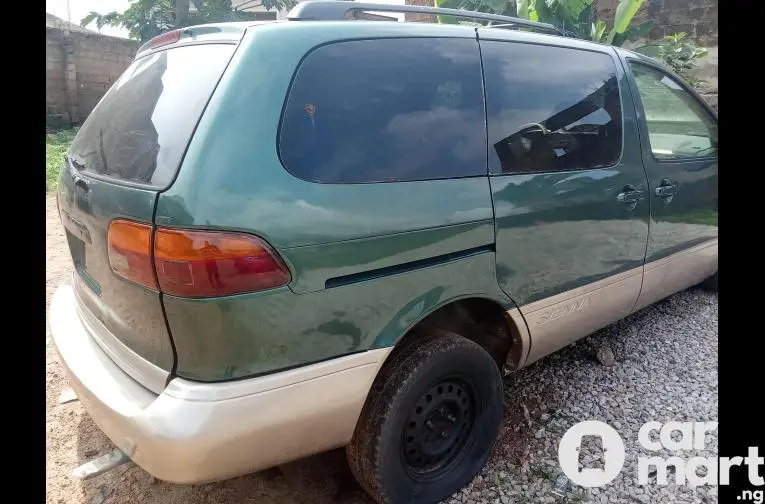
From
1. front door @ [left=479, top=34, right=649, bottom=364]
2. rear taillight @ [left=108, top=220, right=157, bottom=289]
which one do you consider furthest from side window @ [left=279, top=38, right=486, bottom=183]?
rear taillight @ [left=108, top=220, right=157, bottom=289]

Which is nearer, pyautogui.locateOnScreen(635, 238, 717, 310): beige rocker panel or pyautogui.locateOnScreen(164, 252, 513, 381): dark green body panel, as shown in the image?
pyautogui.locateOnScreen(164, 252, 513, 381): dark green body panel

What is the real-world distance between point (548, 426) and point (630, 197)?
124cm

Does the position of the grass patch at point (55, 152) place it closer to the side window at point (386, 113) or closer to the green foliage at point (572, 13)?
the green foliage at point (572, 13)

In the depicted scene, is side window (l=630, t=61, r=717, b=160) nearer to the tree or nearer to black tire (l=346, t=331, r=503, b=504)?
black tire (l=346, t=331, r=503, b=504)

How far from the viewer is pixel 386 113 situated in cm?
197

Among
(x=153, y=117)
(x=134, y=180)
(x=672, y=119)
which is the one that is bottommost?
(x=134, y=180)

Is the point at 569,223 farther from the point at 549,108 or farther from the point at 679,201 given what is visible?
the point at 679,201

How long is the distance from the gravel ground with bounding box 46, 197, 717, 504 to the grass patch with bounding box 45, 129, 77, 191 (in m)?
5.73

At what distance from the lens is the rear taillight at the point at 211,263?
5.24ft

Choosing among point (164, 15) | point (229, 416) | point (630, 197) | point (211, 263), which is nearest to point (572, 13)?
point (630, 197)

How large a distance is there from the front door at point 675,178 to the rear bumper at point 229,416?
198 cm

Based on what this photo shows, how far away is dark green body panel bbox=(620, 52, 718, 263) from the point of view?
117 inches

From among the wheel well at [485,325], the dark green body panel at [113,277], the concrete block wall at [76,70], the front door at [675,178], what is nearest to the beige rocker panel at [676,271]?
the front door at [675,178]

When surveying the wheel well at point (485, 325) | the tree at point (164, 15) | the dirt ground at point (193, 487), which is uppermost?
the tree at point (164, 15)
